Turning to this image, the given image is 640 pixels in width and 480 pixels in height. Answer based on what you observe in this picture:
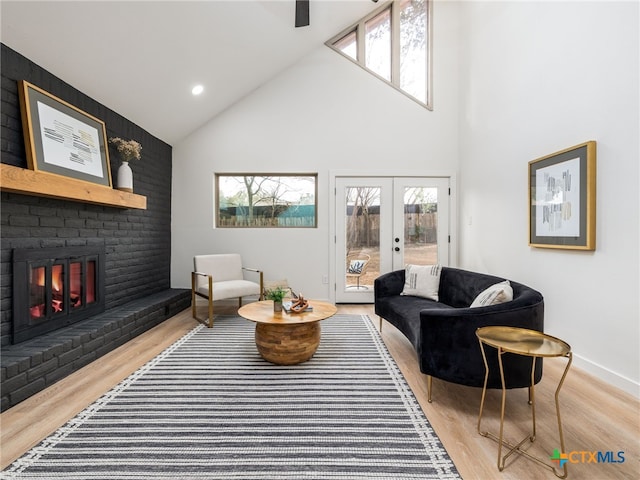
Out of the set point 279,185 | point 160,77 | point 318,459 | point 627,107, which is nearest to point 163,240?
point 279,185

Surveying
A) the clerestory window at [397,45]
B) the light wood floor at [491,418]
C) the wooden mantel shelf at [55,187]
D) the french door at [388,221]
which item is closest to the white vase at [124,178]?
the wooden mantel shelf at [55,187]

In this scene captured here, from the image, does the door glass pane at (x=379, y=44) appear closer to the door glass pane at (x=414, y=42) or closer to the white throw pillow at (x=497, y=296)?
the door glass pane at (x=414, y=42)

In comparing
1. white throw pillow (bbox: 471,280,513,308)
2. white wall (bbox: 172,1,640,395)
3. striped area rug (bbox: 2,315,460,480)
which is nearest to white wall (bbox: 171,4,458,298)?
white wall (bbox: 172,1,640,395)

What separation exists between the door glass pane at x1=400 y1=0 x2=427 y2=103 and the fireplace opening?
15.5 ft

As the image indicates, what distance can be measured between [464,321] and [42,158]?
3.22 meters

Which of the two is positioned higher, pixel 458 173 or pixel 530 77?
pixel 530 77

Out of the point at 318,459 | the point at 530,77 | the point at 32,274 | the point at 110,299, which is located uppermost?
the point at 530,77

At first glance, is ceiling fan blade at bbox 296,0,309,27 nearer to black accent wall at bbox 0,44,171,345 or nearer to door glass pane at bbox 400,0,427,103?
door glass pane at bbox 400,0,427,103

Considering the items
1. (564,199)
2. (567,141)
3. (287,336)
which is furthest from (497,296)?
(567,141)

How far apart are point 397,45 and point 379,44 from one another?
271 mm

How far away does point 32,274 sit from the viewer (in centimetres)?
243

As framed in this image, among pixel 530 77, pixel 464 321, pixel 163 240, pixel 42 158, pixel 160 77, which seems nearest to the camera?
pixel 464 321

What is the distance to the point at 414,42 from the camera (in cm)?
481

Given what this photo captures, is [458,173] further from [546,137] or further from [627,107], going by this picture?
[627,107]
